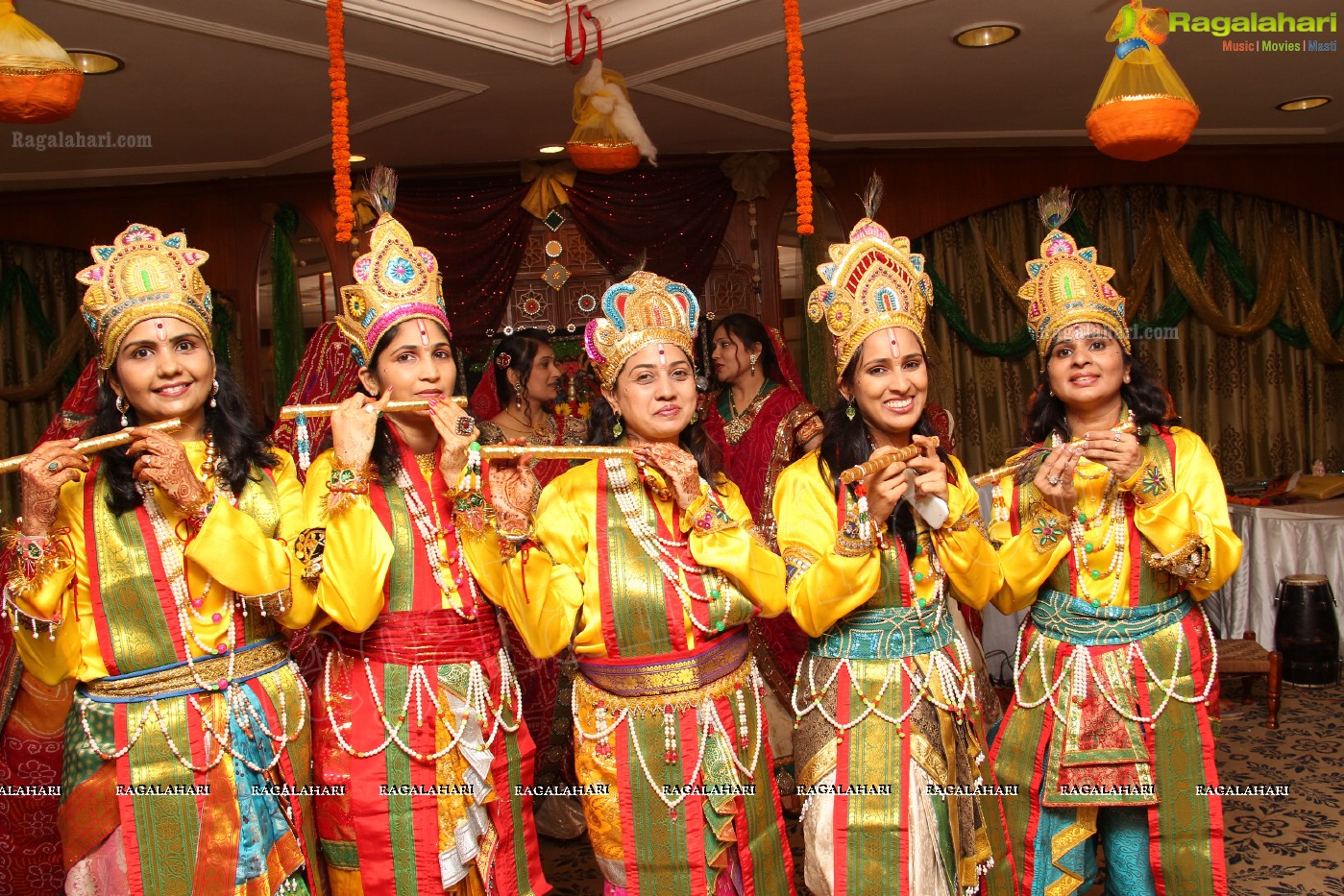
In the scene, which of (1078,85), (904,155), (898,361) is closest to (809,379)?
(904,155)

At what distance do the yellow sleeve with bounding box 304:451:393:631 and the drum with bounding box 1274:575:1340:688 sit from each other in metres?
4.59

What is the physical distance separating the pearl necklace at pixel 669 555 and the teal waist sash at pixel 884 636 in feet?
0.88

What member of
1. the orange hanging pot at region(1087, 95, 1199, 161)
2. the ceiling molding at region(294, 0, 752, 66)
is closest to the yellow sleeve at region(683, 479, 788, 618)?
the orange hanging pot at region(1087, 95, 1199, 161)

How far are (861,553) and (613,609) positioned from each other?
0.55m

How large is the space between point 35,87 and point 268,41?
48.6 inches

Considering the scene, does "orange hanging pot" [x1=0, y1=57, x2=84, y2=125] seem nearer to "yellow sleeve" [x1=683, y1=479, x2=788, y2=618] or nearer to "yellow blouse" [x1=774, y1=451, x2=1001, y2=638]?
"yellow sleeve" [x1=683, y1=479, x2=788, y2=618]

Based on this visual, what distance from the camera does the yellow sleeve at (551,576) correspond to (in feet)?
7.50

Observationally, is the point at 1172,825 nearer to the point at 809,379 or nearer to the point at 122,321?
the point at 122,321

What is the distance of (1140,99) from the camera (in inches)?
127

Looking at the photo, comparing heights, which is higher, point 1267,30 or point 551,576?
point 1267,30

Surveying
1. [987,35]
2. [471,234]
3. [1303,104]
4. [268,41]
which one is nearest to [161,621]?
[268,41]

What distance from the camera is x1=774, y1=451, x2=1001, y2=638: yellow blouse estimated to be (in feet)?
7.45

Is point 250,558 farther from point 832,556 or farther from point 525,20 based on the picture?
point 525,20

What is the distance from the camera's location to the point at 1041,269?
2.76 metres
